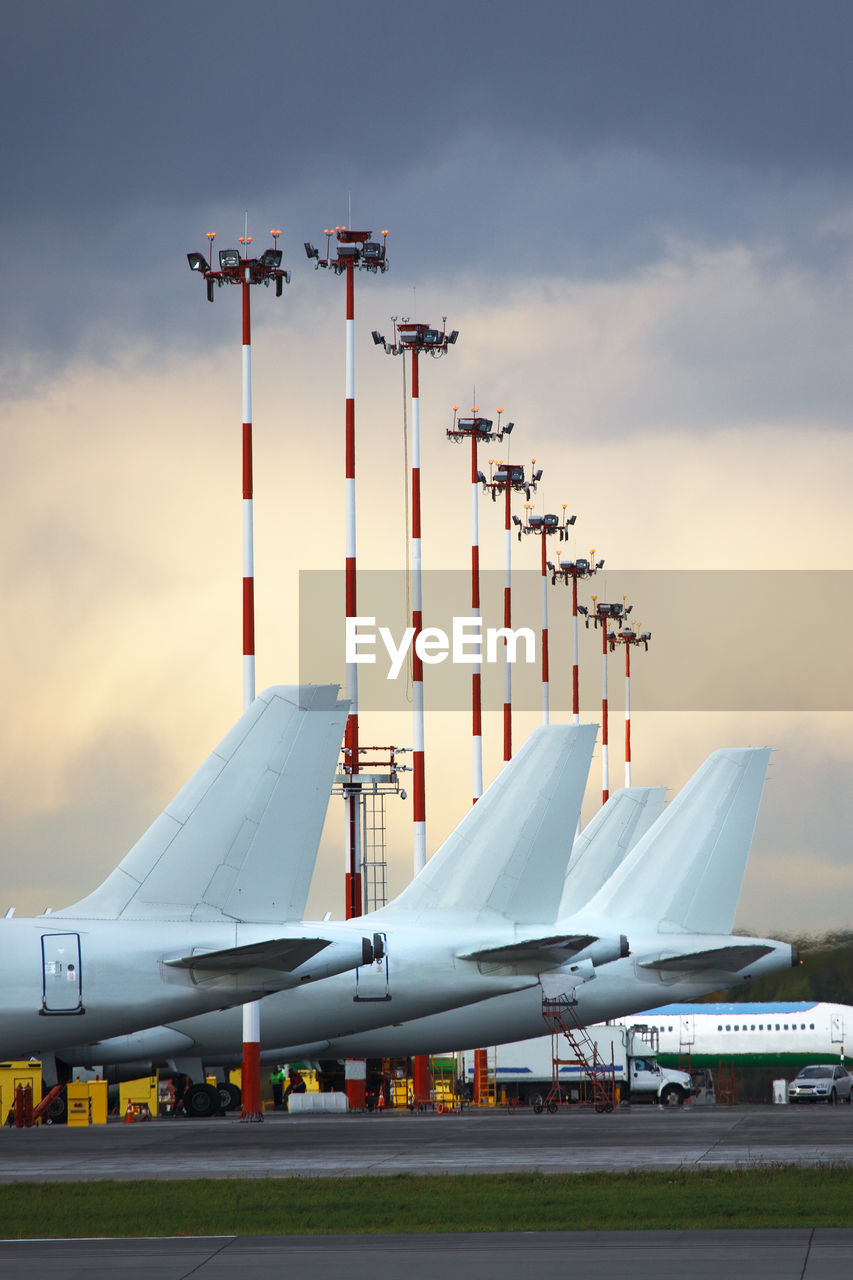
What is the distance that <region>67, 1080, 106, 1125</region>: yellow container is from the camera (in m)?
43.6

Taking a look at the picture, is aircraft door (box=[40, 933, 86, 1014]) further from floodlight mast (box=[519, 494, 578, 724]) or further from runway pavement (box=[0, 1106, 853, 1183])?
floodlight mast (box=[519, 494, 578, 724])

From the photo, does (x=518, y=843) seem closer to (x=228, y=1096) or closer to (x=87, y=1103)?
(x=87, y=1103)

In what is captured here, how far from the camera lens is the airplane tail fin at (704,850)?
150 feet

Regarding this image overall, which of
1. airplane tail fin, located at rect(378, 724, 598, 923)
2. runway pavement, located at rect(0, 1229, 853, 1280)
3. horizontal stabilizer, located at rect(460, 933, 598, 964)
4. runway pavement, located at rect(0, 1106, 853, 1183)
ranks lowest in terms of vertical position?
runway pavement, located at rect(0, 1106, 853, 1183)

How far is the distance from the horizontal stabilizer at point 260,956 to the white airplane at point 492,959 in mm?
9380

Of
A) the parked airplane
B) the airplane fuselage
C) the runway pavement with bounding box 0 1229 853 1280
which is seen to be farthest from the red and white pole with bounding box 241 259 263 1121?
the parked airplane

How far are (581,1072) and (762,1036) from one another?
1496 centimetres

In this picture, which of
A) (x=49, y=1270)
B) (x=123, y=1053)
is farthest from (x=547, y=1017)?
(x=49, y=1270)

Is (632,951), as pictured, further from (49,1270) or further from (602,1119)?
(49,1270)

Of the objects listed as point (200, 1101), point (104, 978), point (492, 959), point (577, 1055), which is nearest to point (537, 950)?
point (492, 959)

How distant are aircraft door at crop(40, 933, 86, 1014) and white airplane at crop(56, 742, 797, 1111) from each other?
9.30 metres

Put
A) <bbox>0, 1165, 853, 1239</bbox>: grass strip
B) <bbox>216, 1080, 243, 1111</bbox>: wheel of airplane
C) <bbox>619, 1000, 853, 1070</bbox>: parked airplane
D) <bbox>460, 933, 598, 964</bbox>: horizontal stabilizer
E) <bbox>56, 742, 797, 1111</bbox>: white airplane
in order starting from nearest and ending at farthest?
<bbox>0, 1165, 853, 1239</bbox>: grass strip < <bbox>460, 933, 598, 964</bbox>: horizontal stabilizer < <bbox>56, 742, 797, 1111</bbox>: white airplane < <bbox>216, 1080, 243, 1111</bbox>: wheel of airplane < <bbox>619, 1000, 853, 1070</bbox>: parked airplane

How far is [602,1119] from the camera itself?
41719 millimetres

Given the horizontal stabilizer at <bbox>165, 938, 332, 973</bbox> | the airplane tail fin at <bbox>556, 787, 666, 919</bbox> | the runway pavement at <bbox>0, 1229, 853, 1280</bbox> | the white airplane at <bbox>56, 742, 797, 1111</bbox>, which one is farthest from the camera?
the airplane tail fin at <bbox>556, 787, 666, 919</bbox>
